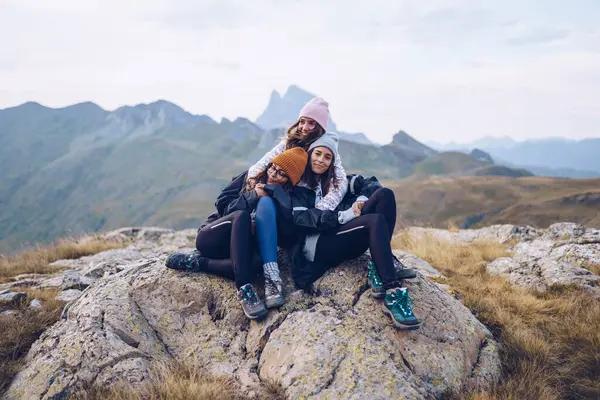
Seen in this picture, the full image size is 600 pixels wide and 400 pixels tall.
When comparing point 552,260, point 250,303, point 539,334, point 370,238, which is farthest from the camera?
point 552,260

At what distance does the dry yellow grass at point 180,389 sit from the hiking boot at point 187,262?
141cm

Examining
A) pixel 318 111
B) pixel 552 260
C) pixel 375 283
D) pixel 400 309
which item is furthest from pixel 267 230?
pixel 552 260

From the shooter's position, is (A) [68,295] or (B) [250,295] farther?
(A) [68,295]

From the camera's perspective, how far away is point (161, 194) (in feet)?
583

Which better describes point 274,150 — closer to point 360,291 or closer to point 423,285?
point 360,291

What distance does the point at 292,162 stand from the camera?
5.00m

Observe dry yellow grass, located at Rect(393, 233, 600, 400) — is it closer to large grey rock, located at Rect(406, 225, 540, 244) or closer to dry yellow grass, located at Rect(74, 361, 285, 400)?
dry yellow grass, located at Rect(74, 361, 285, 400)

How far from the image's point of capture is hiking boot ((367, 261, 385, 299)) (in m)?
4.50

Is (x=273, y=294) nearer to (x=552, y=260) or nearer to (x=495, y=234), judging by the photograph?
(x=552, y=260)

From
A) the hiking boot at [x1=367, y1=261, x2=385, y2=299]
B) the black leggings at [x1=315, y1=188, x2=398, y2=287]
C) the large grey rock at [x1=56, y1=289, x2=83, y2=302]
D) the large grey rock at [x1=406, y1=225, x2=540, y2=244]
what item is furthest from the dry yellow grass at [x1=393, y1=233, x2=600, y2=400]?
the large grey rock at [x1=56, y1=289, x2=83, y2=302]

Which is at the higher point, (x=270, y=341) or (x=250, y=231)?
(x=250, y=231)

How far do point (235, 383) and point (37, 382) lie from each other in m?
1.98

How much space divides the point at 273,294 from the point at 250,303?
0.96ft

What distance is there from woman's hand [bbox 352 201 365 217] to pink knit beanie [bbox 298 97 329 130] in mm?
1475
